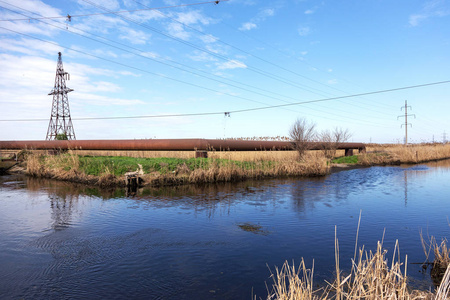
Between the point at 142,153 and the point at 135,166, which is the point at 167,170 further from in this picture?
the point at 142,153

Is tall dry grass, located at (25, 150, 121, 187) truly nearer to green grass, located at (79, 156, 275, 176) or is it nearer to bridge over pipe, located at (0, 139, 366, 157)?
green grass, located at (79, 156, 275, 176)

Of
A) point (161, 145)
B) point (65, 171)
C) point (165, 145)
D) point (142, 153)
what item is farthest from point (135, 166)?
point (142, 153)

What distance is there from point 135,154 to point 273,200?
14773 mm

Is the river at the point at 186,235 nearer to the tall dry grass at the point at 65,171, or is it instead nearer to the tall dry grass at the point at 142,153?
the tall dry grass at the point at 65,171

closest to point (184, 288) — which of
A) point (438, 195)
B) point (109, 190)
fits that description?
point (109, 190)

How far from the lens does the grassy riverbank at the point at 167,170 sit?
590 inches

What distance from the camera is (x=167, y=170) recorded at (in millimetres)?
15188

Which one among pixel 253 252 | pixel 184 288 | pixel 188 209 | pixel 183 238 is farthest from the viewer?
pixel 188 209

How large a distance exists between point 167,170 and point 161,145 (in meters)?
5.81

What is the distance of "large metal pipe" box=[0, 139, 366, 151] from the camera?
19528mm

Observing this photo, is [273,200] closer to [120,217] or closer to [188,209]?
[188,209]

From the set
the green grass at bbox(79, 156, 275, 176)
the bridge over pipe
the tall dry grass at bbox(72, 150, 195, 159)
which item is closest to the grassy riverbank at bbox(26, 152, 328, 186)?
the green grass at bbox(79, 156, 275, 176)

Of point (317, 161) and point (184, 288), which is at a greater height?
point (317, 161)

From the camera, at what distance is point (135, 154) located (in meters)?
23.5
